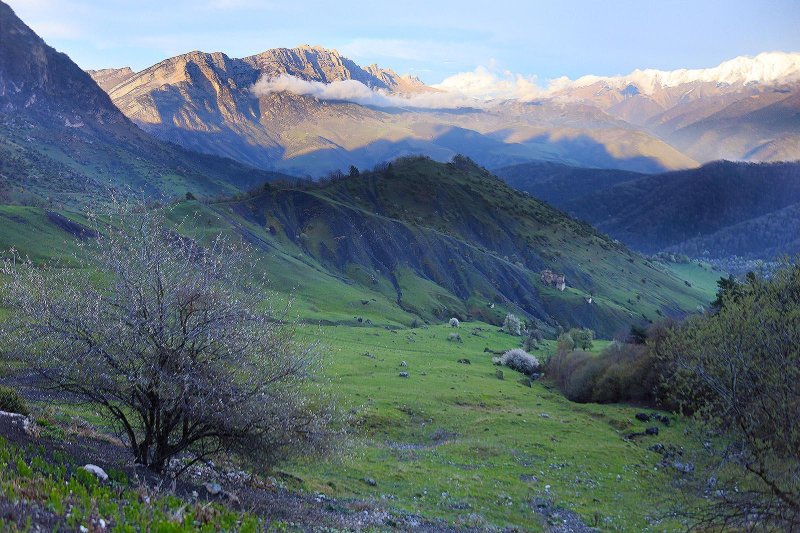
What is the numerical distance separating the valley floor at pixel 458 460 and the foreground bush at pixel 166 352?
201 cm

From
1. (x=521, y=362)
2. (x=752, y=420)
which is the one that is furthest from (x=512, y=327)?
(x=752, y=420)

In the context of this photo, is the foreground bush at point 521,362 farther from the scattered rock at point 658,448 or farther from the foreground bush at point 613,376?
the scattered rock at point 658,448

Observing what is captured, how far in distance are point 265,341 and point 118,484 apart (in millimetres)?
7367

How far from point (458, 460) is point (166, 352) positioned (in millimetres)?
29742

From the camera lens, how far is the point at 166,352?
2123 centimetres

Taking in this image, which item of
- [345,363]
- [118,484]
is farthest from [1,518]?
[345,363]

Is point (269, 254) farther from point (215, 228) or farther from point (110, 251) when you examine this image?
point (110, 251)

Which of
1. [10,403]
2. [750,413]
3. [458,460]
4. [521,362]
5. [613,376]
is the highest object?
[10,403]

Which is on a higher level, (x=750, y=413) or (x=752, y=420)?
(x=750, y=413)

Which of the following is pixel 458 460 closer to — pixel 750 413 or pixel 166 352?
pixel 750 413

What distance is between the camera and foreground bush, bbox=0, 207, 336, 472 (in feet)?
69.1

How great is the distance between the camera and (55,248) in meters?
112

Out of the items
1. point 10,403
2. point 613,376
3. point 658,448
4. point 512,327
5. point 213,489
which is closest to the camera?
point 213,489

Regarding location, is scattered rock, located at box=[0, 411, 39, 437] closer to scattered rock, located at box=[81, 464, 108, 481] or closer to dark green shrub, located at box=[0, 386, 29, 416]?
dark green shrub, located at box=[0, 386, 29, 416]
